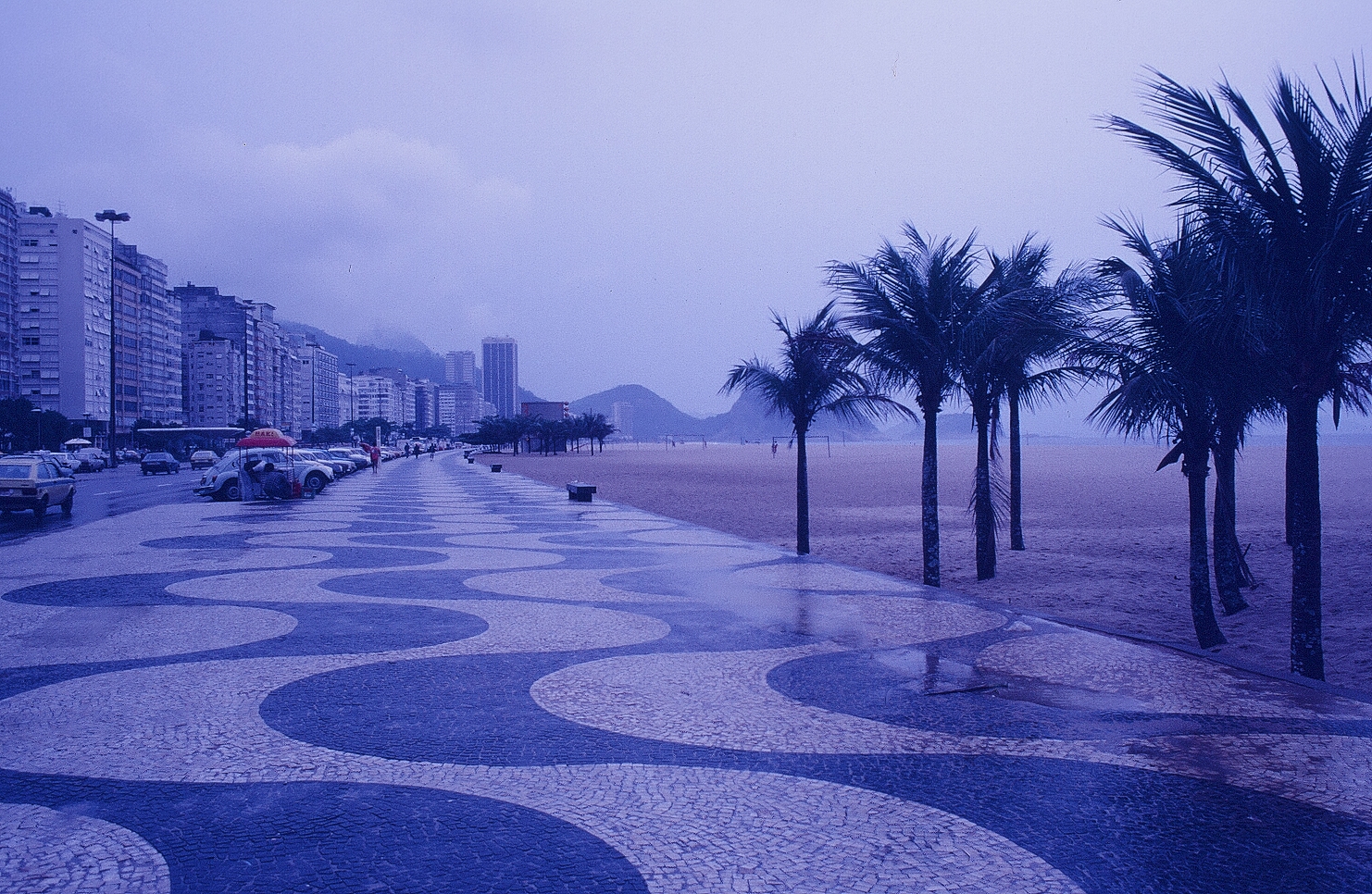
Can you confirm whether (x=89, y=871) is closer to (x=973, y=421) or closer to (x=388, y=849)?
(x=388, y=849)

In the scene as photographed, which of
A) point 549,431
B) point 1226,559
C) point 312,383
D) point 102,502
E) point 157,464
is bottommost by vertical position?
point 102,502

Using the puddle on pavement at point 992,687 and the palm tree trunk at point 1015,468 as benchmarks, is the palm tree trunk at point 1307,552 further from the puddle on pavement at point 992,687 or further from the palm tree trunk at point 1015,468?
the palm tree trunk at point 1015,468

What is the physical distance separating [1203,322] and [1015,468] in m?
7.49

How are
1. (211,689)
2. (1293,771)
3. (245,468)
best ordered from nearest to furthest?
(1293,771)
(211,689)
(245,468)

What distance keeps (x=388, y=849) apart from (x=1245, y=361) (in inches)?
303

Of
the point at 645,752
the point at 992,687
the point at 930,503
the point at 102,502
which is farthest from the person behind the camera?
the point at 102,502

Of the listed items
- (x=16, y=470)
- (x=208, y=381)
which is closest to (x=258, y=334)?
(x=208, y=381)

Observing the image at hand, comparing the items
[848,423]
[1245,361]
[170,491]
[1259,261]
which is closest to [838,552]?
[848,423]

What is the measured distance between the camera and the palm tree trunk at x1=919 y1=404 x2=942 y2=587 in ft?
38.0

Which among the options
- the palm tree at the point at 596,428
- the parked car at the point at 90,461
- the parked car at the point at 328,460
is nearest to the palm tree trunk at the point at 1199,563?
the parked car at the point at 328,460

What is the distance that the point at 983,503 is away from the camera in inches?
476

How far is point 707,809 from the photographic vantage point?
411cm

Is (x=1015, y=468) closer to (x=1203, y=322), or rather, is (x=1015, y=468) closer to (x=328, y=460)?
(x=1203, y=322)

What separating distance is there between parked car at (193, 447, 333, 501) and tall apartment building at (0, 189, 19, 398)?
6836cm
